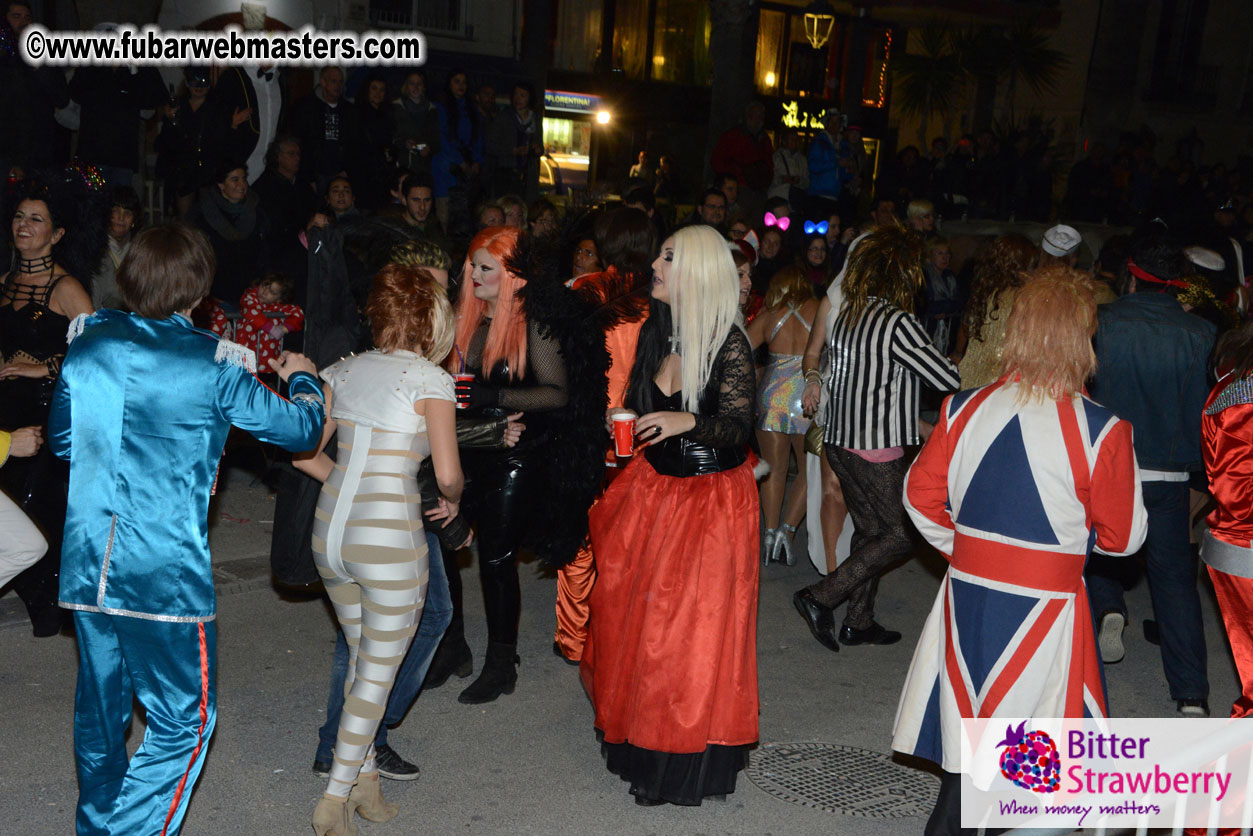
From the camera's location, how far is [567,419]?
16.1ft

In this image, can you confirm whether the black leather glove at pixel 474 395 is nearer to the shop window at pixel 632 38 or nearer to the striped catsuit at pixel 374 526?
the striped catsuit at pixel 374 526

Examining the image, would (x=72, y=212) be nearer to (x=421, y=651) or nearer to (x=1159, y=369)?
(x=421, y=651)

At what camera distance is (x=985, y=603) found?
3.55m

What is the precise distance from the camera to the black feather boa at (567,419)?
4785 millimetres

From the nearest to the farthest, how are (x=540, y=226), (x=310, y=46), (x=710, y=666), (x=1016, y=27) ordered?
1. (x=710, y=666)
2. (x=540, y=226)
3. (x=310, y=46)
4. (x=1016, y=27)

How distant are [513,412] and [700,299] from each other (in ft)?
3.50

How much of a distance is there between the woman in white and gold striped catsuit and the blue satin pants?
0.49 m

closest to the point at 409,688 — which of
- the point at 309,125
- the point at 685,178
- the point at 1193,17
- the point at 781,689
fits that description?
Result: the point at 781,689

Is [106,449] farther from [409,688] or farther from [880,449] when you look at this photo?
[880,449]

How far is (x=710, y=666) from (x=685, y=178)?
863 inches

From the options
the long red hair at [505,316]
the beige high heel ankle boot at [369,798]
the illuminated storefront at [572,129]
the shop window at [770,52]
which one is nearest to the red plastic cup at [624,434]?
the long red hair at [505,316]

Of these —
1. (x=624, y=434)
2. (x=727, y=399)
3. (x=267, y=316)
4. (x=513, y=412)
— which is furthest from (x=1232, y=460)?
(x=267, y=316)

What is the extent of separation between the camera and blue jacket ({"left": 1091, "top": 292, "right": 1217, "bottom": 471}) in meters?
5.25

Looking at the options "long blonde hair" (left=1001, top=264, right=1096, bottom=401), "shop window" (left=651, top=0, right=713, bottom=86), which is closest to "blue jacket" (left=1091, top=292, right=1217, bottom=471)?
"long blonde hair" (left=1001, top=264, right=1096, bottom=401)
